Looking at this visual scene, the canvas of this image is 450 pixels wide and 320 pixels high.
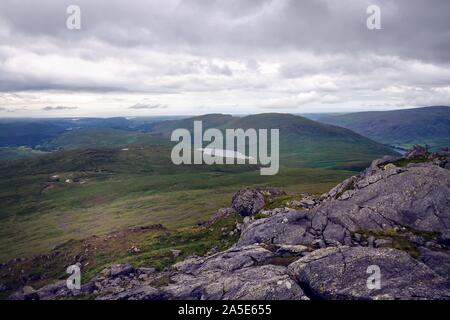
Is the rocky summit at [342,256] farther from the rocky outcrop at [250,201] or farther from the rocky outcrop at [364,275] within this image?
the rocky outcrop at [250,201]

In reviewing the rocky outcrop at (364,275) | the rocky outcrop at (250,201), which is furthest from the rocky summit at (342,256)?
the rocky outcrop at (250,201)

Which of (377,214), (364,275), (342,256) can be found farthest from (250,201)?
(364,275)

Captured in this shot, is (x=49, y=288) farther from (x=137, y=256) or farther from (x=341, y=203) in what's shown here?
(x=341, y=203)

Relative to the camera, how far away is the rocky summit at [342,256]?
38.3 metres

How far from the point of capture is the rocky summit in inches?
1510

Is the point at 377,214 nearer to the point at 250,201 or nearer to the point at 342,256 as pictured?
the point at 342,256

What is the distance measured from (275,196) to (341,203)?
3728cm

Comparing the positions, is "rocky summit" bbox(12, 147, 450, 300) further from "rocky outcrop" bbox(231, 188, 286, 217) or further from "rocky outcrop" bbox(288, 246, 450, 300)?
"rocky outcrop" bbox(231, 188, 286, 217)

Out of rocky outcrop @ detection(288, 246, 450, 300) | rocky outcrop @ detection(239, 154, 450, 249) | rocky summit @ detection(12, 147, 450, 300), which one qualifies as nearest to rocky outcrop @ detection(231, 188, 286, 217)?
rocky summit @ detection(12, 147, 450, 300)

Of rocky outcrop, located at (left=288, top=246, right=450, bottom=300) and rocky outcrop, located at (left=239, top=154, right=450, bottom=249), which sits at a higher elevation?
rocky outcrop, located at (left=239, top=154, right=450, bottom=249)

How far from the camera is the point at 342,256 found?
41938mm

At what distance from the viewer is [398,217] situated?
5234 centimetres

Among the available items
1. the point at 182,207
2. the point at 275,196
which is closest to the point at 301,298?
the point at 275,196
